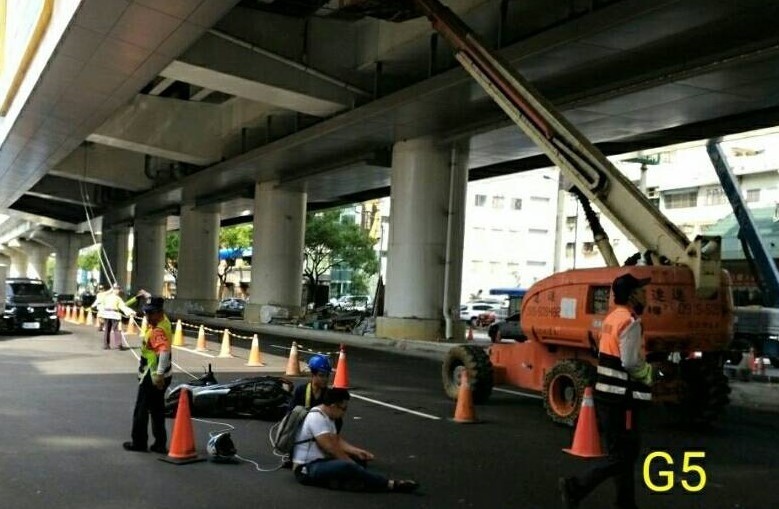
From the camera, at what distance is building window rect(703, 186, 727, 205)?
59.7 m

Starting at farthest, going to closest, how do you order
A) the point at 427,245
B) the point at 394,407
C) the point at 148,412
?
1. the point at 427,245
2. the point at 394,407
3. the point at 148,412

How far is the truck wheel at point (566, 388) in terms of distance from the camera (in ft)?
32.4

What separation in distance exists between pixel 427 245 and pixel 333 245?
35.1 m

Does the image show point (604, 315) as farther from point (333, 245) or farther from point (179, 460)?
point (333, 245)

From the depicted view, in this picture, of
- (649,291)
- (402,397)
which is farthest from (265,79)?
(649,291)

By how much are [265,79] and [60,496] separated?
17.0 m

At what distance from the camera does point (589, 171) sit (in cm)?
1228

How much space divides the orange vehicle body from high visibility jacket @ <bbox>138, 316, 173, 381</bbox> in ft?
17.2

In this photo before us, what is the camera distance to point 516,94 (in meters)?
13.9

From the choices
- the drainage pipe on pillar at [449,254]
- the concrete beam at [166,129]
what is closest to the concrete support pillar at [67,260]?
the concrete beam at [166,129]

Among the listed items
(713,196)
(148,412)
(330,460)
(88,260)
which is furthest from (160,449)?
(88,260)

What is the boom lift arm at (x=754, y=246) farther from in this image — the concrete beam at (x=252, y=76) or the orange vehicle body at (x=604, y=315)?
the orange vehicle body at (x=604, y=315)

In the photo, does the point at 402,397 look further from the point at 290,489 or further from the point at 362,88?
the point at 362,88

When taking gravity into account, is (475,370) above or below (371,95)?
below
